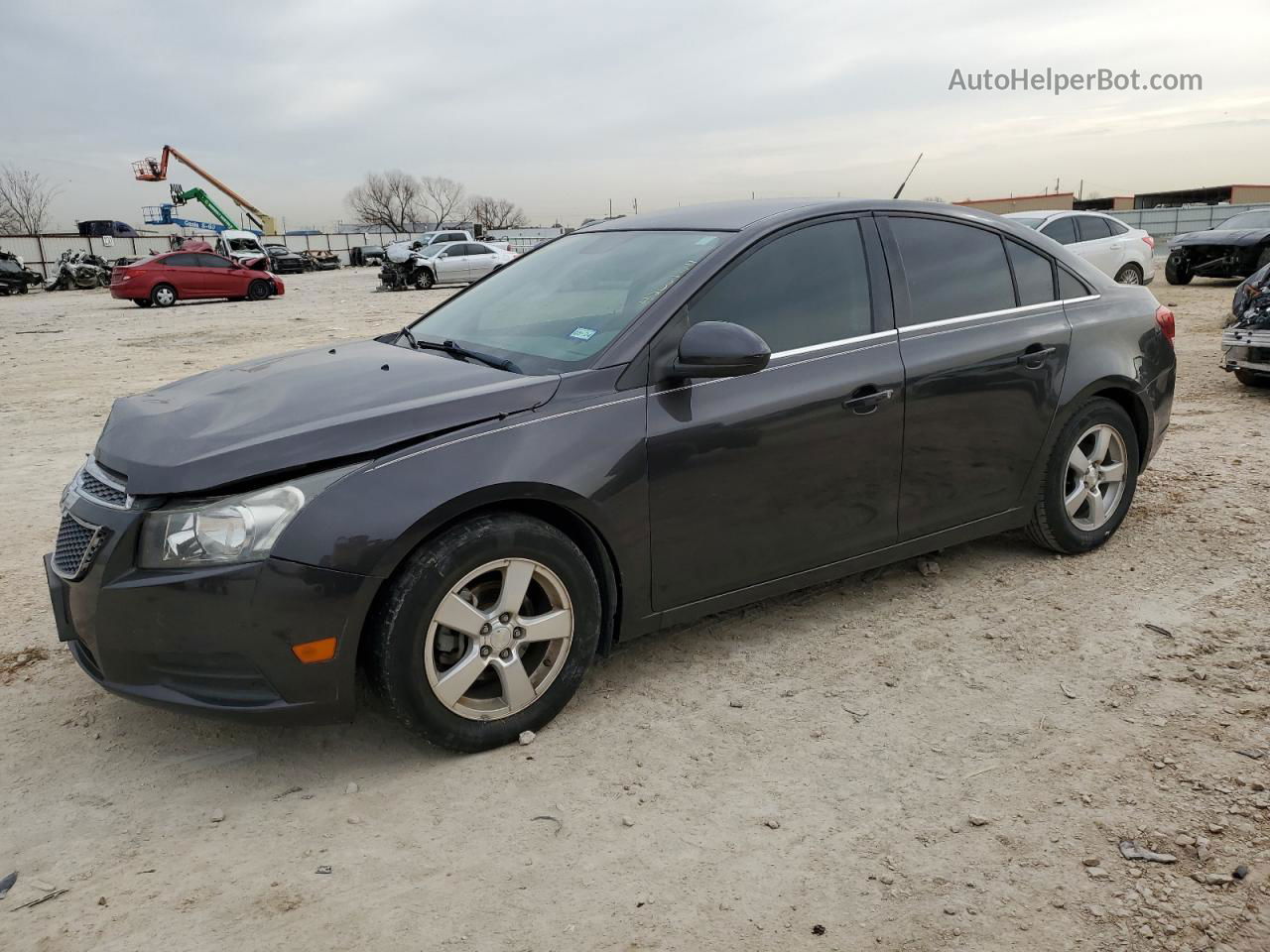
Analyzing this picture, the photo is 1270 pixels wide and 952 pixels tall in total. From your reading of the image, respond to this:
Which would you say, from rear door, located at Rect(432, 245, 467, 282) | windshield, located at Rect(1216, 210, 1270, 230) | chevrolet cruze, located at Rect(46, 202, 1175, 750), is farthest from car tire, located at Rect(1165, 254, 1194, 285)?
rear door, located at Rect(432, 245, 467, 282)

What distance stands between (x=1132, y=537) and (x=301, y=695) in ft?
13.3

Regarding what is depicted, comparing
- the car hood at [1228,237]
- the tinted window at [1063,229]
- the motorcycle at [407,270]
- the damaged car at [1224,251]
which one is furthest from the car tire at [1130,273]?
the motorcycle at [407,270]

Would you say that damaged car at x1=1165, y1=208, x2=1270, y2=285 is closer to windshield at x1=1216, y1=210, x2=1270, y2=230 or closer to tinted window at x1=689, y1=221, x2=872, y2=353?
windshield at x1=1216, y1=210, x2=1270, y2=230

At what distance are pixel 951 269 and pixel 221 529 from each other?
3.02 m

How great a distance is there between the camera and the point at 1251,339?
8156 millimetres

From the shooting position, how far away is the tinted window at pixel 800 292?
3459 mm

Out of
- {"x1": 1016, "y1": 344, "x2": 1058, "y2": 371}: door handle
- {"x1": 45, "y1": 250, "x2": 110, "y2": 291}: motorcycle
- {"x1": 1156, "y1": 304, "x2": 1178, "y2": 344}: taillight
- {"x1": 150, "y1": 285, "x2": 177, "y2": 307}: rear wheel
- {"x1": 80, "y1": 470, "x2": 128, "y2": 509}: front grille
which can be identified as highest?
{"x1": 45, "y1": 250, "x2": 110, "y2": 291}: motorcycle

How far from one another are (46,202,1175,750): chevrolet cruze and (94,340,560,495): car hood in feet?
0.04

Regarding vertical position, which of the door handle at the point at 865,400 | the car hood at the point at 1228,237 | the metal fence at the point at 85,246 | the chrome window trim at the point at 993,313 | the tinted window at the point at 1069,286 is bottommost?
the door handle at the point at 865,400

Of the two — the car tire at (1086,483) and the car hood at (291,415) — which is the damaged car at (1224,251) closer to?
the car tire at (1086,483)

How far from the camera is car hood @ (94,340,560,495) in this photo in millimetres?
2715

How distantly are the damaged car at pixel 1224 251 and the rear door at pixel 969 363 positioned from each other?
54.3 ft

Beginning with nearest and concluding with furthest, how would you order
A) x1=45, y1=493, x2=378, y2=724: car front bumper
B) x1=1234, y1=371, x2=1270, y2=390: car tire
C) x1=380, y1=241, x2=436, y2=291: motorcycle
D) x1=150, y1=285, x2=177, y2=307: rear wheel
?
1. x1=45, y1=493, x2=378, y2=724: car front bumper
2. x1=1234, y1=371, x2=1270, y2=390: car tire
3. x1=150, y1=285, x2=177, y2=307: rear wheel
4. x1=380, y1=241, x2=436, y2=291: motorcycle

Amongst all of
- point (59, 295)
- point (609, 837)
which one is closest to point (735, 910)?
point (609, 837)
